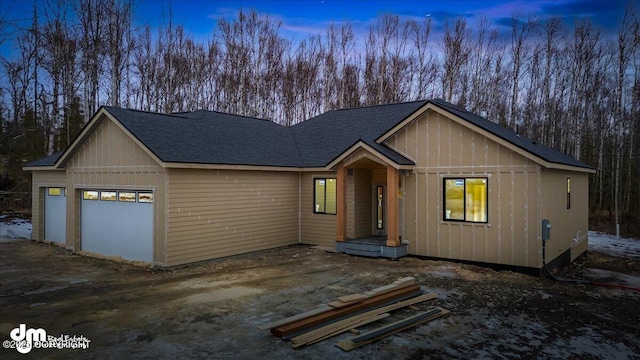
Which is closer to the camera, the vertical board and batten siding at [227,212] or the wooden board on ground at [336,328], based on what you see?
the wooden board on ground at [336,328]

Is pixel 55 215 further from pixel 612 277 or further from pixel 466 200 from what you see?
pixel 612 277

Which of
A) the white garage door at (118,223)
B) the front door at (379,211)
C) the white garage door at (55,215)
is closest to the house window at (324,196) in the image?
the front door at (379,211)

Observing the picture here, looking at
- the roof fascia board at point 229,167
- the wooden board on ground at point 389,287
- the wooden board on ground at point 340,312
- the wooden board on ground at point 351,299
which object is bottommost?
the wooden board on ground at point 340,312

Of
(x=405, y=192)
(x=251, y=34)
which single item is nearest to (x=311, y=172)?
(x=405, y=192)

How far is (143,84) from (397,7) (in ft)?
68.6

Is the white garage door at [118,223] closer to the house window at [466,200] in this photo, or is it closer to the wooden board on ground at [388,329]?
the wooden board on ground at [388,329]

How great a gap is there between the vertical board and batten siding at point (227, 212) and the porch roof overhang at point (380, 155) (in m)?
2.95

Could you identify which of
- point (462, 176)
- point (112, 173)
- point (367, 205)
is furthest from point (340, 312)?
point (112, 173)

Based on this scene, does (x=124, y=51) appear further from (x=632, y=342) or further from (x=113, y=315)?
(x=632, y=342)

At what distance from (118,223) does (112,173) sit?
1644 millimetres

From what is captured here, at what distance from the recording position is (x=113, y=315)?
733cm

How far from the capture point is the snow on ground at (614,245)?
14666 millimetres

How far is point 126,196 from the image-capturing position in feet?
41.3

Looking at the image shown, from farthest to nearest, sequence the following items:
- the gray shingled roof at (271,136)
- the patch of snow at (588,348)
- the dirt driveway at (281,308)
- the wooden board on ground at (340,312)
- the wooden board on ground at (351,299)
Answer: the gray shingled roof at (271,136) < the wooden board on ground at (351,299) < the wooden board on ground at (340,312) < the dirt driveway at (281,308) < the patch of snow at (588,348)
